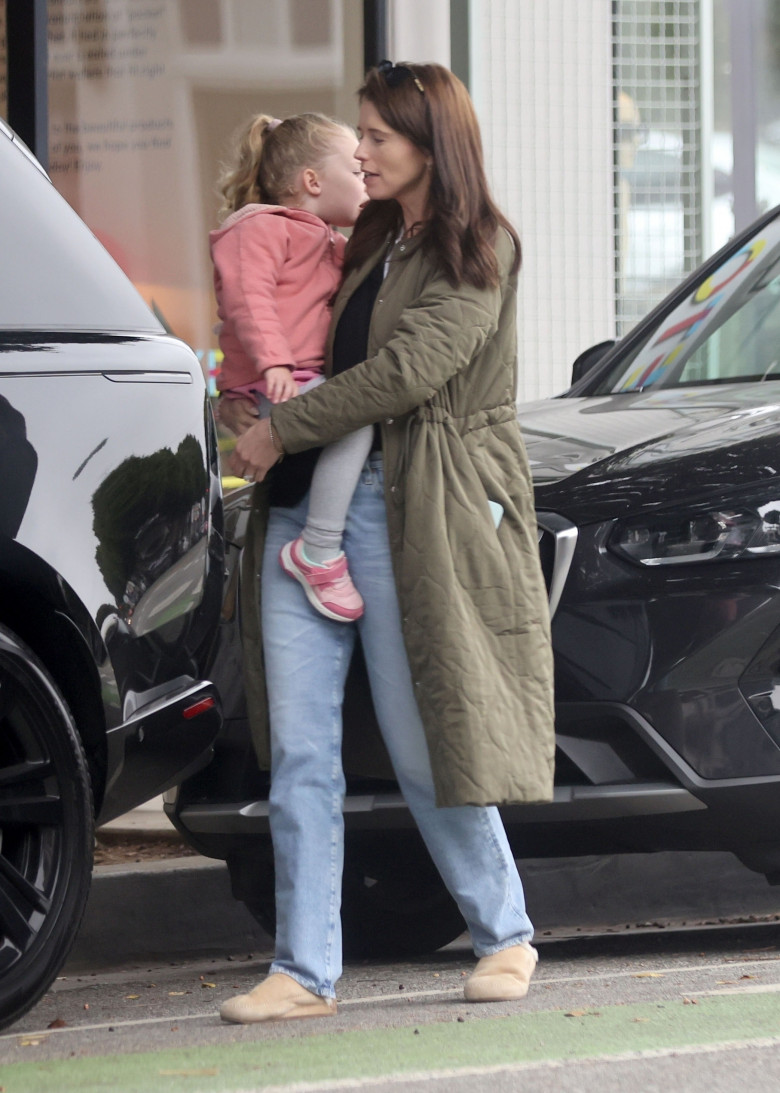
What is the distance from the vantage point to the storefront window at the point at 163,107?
7.98 meters

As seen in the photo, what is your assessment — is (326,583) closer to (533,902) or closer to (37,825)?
(37,825)

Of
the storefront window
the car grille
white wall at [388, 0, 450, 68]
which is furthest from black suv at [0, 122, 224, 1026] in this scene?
white wall at [388, 0, 450, 68]

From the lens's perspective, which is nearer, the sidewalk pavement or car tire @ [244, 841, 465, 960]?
car tire @ [244, 841, 465, 960]

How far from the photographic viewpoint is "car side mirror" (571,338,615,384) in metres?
5.32

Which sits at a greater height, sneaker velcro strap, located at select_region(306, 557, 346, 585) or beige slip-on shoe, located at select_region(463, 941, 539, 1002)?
sneaker velcro strap, located at select_region(306, 557, 346, 585)

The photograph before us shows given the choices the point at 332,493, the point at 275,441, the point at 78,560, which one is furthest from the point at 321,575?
the point at 78,560

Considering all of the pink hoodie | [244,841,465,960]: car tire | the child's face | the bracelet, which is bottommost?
[244,841,465,960]: car tire

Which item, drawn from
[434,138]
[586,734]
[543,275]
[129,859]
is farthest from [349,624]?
[543,275]

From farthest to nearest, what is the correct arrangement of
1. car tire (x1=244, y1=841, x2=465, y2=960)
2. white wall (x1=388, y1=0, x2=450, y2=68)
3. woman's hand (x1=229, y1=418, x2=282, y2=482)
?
white wall (x1=388, y1=0, x2=450, y2=68) → car tire (x1=244, y1=841, x2=465, y2=960) → woman's hand (x1=229, y1=418, x2=282, y2=482)

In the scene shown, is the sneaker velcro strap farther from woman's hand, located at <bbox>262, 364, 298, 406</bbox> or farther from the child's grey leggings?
woman's hand, located at <bbox>262, 364, 298, 406</bbox>

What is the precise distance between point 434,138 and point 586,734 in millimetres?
1213

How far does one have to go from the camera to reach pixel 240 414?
3.58 meters

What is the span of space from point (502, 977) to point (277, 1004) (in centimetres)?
45

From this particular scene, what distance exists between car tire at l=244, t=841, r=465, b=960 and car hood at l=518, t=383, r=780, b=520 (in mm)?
933
